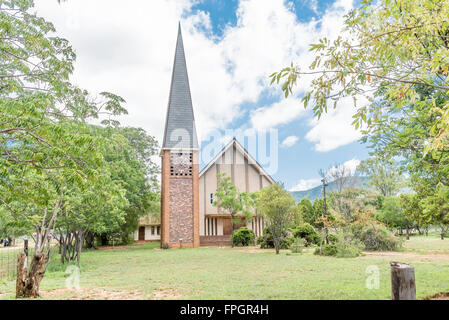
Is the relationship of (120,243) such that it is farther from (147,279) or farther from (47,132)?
(47,132)

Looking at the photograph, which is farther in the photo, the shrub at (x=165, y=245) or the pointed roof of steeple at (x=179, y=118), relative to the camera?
the pointed roof of steeple at (x=179, y=118)

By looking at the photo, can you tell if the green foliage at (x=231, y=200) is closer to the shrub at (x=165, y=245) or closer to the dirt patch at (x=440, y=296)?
the shrub at (x=165, y=245)

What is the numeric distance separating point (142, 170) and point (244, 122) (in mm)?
11822

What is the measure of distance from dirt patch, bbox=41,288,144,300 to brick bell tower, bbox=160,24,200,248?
16193 mm

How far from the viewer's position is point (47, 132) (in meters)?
4.61

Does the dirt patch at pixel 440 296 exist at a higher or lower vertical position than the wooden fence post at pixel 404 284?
lower

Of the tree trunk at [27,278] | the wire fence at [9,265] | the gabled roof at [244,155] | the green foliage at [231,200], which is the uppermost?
the gabled roof at [244,155]

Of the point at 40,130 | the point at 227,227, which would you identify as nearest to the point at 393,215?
the point at 227,227

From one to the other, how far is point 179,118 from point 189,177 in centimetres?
516

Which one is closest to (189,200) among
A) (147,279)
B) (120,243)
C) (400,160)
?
(120,243)

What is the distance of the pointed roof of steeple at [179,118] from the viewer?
25.5 meters

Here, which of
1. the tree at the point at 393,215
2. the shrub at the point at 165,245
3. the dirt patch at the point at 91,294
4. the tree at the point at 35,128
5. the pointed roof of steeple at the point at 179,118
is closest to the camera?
the tree at the point at 35,128

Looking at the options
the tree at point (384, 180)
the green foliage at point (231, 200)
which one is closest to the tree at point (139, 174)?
the green foliage at point (231, 200)
